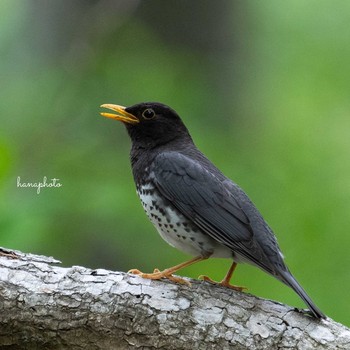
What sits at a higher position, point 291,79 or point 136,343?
point 291,79

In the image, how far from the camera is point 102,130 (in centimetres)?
956

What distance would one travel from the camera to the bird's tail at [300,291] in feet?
17.7

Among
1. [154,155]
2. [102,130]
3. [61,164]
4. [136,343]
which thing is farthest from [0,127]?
[136,343]

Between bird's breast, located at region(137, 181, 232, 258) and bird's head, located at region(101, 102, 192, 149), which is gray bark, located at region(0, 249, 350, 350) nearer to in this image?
bird's breast, located at region(137, 181, 232, 258)

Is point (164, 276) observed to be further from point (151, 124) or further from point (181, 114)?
point (181, 114)

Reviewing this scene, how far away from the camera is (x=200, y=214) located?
607 centimetres

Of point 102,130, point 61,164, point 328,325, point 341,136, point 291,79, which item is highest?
point 291,79

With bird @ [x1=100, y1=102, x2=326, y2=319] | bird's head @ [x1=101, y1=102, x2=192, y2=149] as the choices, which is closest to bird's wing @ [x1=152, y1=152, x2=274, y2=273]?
bird @ [x1=100, y1=102, x2=326, y2=319]

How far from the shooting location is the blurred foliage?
880cm

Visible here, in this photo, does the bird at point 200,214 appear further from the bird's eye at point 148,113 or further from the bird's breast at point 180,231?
the bird's eye at point 148,113

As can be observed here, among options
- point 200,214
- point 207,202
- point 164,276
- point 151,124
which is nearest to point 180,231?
point 200,214

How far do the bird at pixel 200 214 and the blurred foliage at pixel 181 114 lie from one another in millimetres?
1495

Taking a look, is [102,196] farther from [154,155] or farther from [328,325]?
[328,325]

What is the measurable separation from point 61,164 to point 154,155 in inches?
93.1
